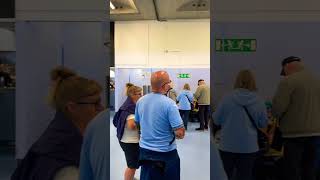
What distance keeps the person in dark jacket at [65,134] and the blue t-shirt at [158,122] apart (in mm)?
836

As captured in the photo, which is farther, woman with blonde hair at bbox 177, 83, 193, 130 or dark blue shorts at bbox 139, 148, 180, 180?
woman with blonde hair at bbox 177, 83, 193, 130

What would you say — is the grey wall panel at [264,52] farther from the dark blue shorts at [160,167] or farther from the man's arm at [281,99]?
the dark blue shorts at [160,167]

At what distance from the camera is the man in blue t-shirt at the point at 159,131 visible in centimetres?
175

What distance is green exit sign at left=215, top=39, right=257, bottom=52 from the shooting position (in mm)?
1106

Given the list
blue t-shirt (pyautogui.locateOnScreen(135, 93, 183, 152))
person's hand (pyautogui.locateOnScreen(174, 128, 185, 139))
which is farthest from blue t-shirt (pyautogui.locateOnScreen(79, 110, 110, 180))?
person's hand (pyautogui.locateOnScreen(174, 128, 185, 139))

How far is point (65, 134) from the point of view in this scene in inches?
42.4

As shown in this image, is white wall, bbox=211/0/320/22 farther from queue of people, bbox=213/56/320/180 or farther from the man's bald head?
the man's bald head

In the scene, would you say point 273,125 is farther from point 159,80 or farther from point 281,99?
point 159,80

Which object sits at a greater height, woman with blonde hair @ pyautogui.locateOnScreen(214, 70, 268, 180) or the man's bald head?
the man's bald head

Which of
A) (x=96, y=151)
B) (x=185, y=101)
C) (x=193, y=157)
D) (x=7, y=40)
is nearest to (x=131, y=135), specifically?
(x=96, y=151)

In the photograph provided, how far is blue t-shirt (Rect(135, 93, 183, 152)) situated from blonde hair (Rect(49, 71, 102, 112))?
0.86 metres

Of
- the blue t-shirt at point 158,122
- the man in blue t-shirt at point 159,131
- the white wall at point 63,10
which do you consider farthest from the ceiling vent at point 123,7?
the blue t-shirt at point 158,122

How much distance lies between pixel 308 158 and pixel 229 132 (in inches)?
10.8

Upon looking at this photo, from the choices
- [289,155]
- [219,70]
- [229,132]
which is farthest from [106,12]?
[289,155]
